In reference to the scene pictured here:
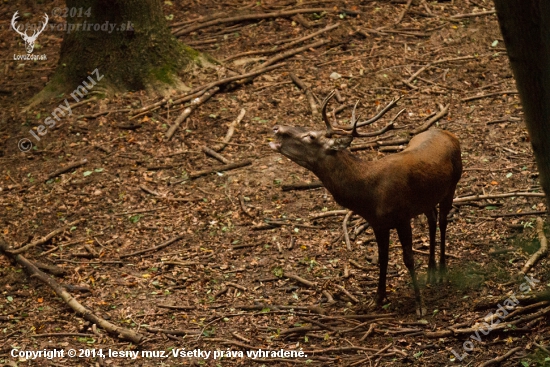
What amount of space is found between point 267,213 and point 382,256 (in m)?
2.37

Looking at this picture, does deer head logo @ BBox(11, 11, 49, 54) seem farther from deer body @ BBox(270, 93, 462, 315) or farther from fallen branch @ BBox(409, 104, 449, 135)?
deer body @ BBox(270, 93, 462, 315)

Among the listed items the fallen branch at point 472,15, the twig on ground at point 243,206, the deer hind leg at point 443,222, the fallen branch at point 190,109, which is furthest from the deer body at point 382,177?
the fallen branch at point 472,15

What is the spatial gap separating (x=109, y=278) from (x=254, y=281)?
1648 millimetres

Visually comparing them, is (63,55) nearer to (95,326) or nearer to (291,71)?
(291,71)

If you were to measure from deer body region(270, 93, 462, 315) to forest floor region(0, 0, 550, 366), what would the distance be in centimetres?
78

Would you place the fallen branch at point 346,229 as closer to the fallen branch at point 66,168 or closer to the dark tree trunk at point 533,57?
the fallen branch at point 66,168

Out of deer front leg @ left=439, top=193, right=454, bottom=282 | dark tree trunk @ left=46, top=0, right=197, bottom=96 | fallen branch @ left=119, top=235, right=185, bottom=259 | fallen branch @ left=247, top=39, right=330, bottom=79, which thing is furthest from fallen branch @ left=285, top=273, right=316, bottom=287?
fallen branch @ left=247, top=39, right=330, bottom=79

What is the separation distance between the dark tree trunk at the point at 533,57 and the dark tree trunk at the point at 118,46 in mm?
9491

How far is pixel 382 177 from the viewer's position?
7031 mm

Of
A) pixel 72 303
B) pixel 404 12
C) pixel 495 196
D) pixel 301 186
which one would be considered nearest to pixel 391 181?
pixel 495 196

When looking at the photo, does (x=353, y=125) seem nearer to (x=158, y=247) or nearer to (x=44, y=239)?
(x=158, y=247)

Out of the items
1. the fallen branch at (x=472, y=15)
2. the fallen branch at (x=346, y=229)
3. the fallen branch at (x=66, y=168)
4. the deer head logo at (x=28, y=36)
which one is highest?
the deer head logo at (x=28, y=36)

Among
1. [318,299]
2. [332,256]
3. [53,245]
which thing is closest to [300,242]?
[332,256]

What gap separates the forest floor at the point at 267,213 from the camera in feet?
23.2
